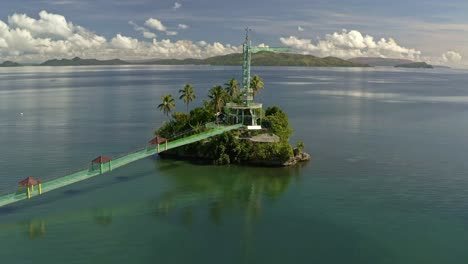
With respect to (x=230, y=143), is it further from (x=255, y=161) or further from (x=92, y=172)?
(x=92, y=172)

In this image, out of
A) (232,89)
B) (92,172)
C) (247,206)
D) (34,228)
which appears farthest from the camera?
(232,89)

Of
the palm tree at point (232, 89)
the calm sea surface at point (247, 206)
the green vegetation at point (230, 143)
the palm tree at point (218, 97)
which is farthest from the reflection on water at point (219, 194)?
the palm tree at point (232, 89)

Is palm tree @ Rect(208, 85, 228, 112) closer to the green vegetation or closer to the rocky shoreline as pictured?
the green vegetation

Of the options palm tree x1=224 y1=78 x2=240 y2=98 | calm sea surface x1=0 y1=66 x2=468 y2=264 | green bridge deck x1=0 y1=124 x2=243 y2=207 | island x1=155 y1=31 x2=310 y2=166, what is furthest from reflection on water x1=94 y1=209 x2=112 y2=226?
palm tree x1=224 y1=78 x2=240 y2=98

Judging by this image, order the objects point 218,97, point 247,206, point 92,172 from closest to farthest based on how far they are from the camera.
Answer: point 92,172 → point 247,206 → point 218,97

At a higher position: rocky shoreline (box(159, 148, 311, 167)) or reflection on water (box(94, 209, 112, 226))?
rocky shoreline (box(159, 148, 311, 167))

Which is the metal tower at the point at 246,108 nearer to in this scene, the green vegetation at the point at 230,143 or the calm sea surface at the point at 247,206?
the green vegetation at the point at 230,143

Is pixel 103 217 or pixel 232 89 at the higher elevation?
pixel 232 89

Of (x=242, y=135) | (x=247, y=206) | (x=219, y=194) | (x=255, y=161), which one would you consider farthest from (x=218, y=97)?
(x=247, y=206)
